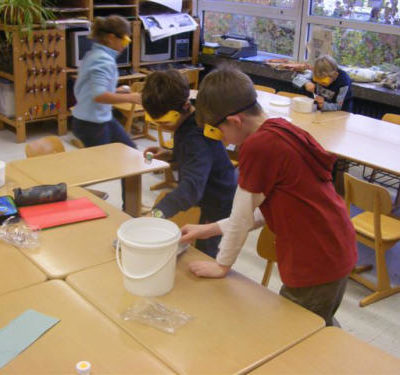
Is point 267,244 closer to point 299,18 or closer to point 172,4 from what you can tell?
point 299,18

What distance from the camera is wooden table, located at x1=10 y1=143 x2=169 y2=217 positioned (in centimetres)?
254

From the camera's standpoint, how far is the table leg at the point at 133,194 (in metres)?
3.20

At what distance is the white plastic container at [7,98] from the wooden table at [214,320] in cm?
399

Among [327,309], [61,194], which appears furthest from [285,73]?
[327,309]

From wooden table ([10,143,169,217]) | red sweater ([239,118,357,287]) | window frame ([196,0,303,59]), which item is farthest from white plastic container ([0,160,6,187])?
window frame ([196,0,303,59])

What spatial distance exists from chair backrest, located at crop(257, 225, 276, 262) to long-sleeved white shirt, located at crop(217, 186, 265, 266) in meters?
0.58

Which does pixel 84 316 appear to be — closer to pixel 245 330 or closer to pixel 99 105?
pixel 245 330

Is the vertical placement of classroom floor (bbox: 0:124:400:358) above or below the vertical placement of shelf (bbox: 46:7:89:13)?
below

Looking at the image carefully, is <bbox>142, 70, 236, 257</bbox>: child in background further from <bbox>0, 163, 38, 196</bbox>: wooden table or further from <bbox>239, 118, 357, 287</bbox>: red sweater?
<bbox>0, 163, 38, 196</bbox>: wooden table

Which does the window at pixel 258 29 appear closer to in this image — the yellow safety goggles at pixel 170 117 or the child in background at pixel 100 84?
the child in background at pixel 100 84

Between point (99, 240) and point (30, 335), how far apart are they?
1.87 feet

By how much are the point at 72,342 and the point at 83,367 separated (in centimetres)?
12

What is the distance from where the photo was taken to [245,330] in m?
1.46

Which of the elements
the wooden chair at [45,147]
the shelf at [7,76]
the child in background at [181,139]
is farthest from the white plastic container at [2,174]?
the shelf at [7,76]
